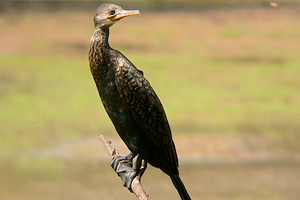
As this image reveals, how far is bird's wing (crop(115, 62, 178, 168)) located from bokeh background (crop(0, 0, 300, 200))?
12.7 feet

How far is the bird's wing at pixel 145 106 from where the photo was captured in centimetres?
327

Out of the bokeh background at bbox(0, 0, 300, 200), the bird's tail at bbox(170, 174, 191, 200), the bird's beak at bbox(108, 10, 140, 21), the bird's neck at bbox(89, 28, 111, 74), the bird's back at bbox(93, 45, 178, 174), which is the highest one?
the bokeh background at bbox(0, 0, 300, 200)

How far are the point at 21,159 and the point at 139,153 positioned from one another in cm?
508

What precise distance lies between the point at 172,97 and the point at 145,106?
285 inches

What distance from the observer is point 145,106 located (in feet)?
11.0

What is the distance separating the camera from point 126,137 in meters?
3.43

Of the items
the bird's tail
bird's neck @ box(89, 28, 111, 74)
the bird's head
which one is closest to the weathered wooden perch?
the bird's tail

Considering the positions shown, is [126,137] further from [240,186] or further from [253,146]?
[253,146]

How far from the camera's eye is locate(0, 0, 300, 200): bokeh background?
310 inches

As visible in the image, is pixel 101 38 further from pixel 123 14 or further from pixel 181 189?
pixel 181 189

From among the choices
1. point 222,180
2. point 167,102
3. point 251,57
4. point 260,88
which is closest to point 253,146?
point 222,180

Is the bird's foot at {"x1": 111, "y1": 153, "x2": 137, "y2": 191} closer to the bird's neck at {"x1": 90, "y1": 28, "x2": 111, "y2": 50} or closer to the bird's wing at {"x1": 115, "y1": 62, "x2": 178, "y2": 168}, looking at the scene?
the bird's wing at {"x1": 115, "y1": 62, "x2": 178, "y2": 168}

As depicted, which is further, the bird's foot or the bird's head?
the bird's foot

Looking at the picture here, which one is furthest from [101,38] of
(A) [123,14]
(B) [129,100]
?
(B) [129,100]
